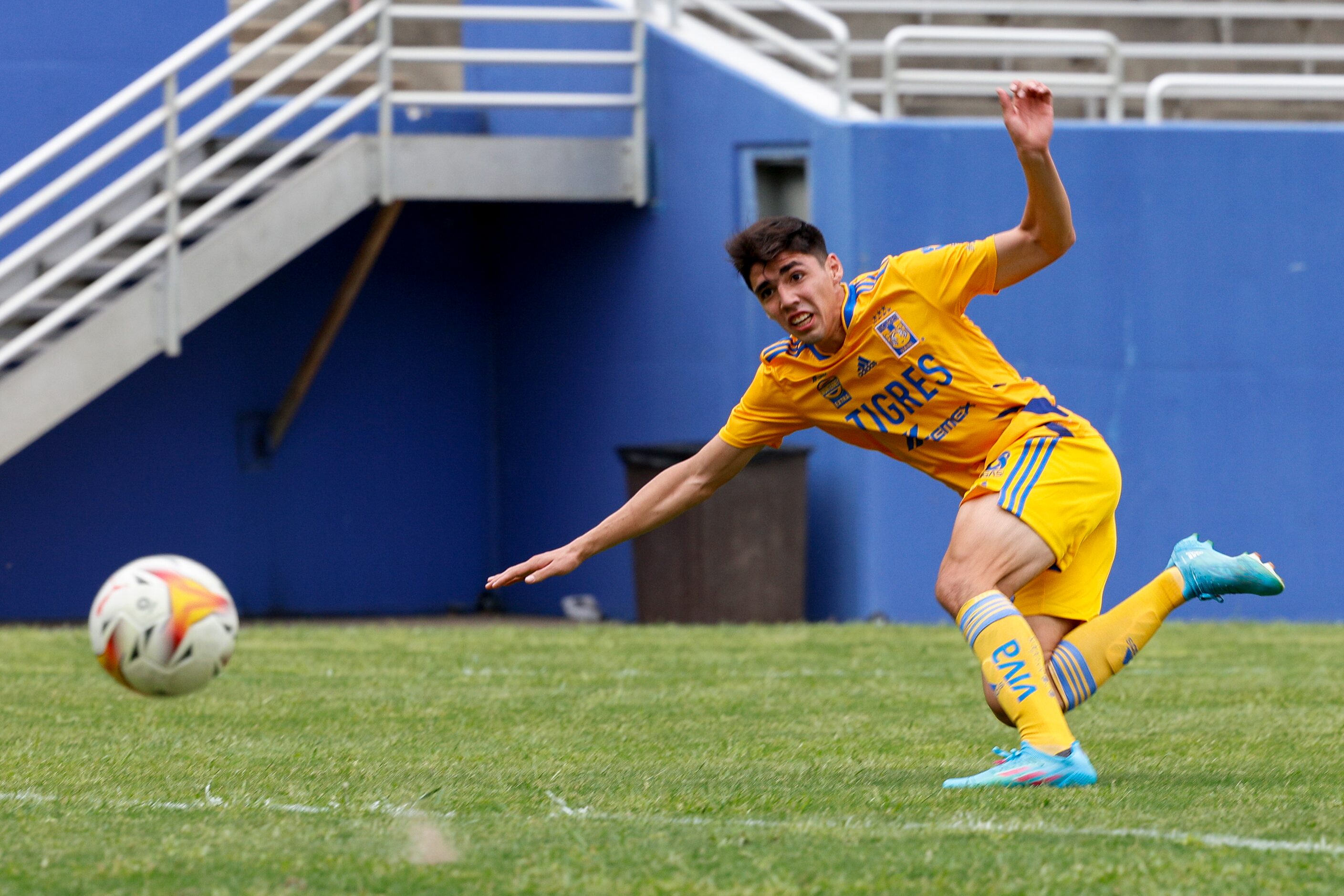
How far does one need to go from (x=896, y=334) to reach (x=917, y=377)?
0.16 m

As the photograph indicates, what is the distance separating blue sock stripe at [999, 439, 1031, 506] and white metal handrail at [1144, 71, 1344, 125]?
771 cm

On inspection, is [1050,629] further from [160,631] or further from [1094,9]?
[1094,9]

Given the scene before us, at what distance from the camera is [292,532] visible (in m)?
14.8

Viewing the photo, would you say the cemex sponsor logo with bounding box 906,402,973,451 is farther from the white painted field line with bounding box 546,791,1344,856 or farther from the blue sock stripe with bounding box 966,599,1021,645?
the white painted field line with bounding box 546,791,1344,856

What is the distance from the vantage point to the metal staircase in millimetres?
11820

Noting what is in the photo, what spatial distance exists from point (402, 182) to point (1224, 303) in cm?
578

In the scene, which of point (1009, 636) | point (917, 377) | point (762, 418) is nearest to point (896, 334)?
point (917, 377)

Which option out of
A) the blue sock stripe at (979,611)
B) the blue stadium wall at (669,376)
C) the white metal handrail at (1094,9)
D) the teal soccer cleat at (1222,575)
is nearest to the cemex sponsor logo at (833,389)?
the blue sock stripe at (979,611)

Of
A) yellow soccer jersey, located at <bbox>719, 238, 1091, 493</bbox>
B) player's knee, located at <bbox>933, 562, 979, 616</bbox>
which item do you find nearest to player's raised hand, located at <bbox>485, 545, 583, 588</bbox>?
yellow soccer jersey, located at <bbox>719, 238, 1091, 493</bbox>

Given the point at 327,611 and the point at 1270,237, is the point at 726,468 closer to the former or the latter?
the point at 1270,237

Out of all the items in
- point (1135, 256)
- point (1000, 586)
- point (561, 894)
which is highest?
point (1135, 256)

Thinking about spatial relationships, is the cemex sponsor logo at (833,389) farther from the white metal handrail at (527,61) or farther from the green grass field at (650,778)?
the white metal handrail at (527,61)

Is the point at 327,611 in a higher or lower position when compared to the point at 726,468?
lower

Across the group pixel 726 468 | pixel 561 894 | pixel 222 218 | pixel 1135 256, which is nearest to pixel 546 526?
pixel 222 218
